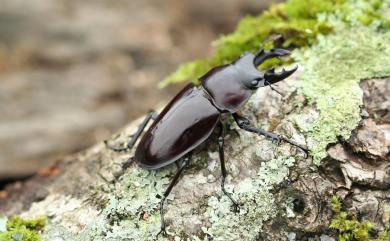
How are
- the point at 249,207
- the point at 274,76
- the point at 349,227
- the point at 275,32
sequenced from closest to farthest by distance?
1. the point at 349,227
2. the point at 249,207
3. the point at 274,76
4. the point at 275,32

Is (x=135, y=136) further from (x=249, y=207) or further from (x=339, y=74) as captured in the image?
(x=339, y=74)

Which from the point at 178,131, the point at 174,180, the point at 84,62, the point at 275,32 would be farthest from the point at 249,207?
the point at 84,62

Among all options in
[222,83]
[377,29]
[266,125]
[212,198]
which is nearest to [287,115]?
[266,125]

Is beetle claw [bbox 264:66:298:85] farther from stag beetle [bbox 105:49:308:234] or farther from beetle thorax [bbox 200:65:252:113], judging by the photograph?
beetle thorax [bbox 200:65:252:113]

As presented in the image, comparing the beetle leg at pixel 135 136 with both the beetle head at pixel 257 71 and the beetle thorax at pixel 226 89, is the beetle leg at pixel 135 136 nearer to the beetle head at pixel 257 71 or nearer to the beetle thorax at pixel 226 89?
the beetle thorax at pixel 226 89

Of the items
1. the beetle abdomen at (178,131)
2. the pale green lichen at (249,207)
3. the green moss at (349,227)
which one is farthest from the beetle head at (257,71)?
the green moss at (349,227)

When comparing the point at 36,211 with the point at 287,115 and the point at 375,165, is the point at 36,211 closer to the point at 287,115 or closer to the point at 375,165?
the point at 287,115
